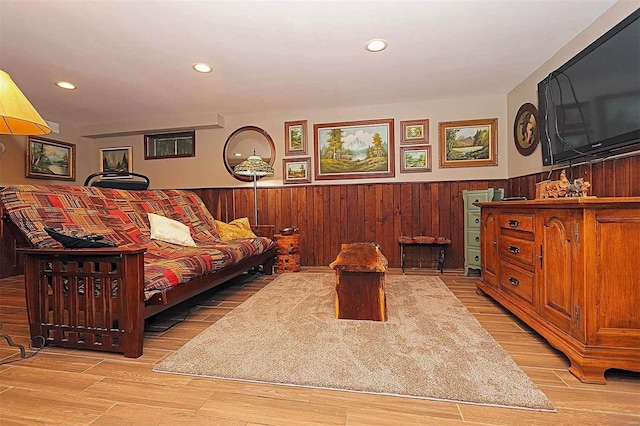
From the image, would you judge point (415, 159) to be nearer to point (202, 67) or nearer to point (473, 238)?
point (473, 238)

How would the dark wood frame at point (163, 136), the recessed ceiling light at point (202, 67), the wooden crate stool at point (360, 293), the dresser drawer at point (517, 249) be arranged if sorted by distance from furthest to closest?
the dark wood frame at point (163, 136) < the recessed ceiling light at point (202, 67) < the wooden crate stool at point (360, 293) < the dresser drawer at point (517, 249)

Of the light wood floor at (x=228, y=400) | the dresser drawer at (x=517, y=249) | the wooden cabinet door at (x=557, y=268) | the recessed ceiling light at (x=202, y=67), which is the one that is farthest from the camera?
the recessed ceiling light at (x=202, y=67)

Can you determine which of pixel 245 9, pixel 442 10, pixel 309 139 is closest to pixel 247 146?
pixel 309 139

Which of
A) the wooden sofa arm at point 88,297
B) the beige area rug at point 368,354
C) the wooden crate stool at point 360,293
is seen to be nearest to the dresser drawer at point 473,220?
the beige area rug at point 368,354

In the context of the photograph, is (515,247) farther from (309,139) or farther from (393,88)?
(309,139)

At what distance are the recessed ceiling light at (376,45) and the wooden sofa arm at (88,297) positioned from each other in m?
2.22

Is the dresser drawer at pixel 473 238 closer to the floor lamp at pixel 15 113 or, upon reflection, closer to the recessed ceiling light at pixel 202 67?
the recessed ceiling light at pixel 202 67

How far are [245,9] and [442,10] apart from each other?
1307 mm

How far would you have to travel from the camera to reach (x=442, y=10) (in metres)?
1.98

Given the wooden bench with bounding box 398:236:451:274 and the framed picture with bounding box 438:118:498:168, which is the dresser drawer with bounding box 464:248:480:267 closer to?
the wooden bench with bounding box 398:236:451:274

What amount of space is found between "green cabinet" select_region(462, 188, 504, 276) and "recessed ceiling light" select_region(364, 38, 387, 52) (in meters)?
1.92

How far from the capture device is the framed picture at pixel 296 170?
4.14 meters

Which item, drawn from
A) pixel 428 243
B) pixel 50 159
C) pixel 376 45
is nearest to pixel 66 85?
pixel 50 159

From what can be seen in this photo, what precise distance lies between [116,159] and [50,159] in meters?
0.78
